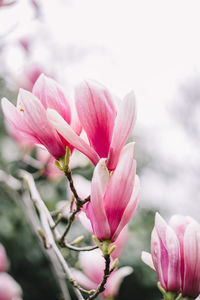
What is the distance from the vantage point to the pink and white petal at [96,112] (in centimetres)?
49

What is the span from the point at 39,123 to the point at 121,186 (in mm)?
150

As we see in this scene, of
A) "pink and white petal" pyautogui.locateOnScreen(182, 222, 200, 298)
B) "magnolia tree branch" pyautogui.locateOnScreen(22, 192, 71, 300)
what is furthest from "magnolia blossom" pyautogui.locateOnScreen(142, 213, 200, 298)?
"magnolia tree branch" pyautogui.locateOnScreen(22, 192, 71, 300)

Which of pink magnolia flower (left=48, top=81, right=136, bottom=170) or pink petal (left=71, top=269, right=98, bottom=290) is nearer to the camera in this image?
pink magnolia flower (left=48, top=81, right=136, bottom=170)

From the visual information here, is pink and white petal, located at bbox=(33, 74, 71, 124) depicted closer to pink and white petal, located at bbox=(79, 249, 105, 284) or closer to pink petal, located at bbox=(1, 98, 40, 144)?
pink petal, located at bbox=(1, 98, 40, 144)

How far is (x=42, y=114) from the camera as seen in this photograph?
496 mm

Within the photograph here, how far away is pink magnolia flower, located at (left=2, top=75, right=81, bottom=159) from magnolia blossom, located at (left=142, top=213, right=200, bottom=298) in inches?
7.6

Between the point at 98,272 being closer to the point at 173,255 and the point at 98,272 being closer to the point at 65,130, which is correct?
the point at 173,255

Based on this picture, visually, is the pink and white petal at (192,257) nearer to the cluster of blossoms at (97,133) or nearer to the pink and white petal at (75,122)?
the cluster of blossoms at (97,133)

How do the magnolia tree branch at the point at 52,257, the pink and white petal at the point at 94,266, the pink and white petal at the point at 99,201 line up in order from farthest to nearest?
1. the magnolia tree branch at the point at 52,257
2. the pink and white petal at the point at 94,266
3. the pink and white petal at the point at 99,201

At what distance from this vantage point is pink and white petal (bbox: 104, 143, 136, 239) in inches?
18.3

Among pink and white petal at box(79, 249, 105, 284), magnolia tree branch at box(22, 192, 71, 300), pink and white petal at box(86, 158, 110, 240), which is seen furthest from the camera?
magnolia tree branch at box(22, 192, 71, 300)

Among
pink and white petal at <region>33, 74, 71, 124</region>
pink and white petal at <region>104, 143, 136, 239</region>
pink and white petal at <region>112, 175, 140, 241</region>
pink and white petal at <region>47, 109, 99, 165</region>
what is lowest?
pink and white petal at <region>112, 175, 140, 241</region>

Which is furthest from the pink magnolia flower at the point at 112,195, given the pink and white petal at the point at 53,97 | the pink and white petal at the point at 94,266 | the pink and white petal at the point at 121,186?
the pink and white petal at the point at 94,266

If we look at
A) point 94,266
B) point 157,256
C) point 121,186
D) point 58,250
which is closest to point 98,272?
point 94,266
